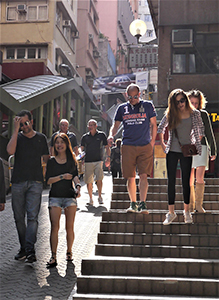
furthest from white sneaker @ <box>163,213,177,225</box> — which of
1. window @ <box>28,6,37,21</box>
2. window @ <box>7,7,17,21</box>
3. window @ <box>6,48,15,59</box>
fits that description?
window @ <box>7,7,17,21</box>

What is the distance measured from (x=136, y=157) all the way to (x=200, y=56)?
38.6 ft

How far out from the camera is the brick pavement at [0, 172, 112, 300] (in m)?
5.07

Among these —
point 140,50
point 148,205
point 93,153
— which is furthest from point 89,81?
point 148,205

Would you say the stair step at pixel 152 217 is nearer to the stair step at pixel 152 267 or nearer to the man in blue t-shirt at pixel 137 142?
the man in blue t-shirt at pixel 137 142

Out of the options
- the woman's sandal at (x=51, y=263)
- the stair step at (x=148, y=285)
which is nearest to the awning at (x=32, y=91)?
the woman's sandal at (x=51, y=263)

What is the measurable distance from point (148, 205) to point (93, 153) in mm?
4206

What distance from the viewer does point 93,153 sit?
1095 cm

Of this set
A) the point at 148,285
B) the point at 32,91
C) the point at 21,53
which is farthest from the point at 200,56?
the point at 21,53

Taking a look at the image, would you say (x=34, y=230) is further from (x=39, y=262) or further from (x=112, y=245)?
(x=112, y=245)

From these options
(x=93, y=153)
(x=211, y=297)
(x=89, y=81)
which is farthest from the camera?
(x=89, y=81)

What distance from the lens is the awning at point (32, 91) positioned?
1909cm

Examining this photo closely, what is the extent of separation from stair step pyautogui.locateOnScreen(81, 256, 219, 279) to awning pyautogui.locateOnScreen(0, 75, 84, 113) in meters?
13.9

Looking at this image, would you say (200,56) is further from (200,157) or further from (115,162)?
(200,157)

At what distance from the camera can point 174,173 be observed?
6191 mm
